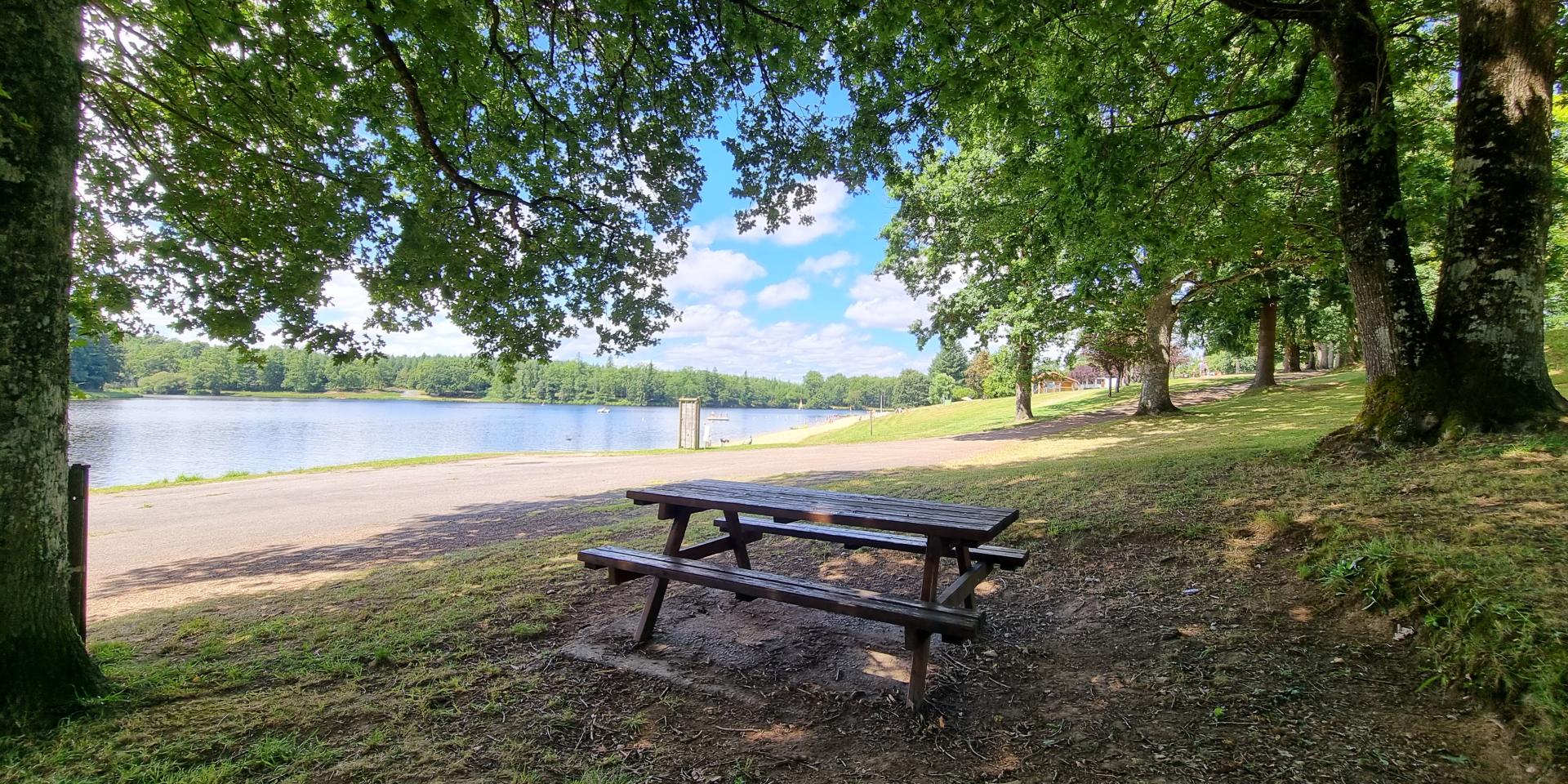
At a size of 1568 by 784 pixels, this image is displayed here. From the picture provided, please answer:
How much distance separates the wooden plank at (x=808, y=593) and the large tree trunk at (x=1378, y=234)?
5155 mm

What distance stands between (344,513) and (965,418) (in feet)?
84.6

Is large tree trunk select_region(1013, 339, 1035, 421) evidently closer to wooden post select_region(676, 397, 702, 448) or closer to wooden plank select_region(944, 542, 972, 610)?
wooden post select_region(676, 397, 702, 448)

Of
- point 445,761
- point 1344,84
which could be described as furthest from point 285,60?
point 1344,84

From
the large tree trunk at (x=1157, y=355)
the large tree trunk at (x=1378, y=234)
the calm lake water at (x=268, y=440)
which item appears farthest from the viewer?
the calm lake water at (x=268, y=440)

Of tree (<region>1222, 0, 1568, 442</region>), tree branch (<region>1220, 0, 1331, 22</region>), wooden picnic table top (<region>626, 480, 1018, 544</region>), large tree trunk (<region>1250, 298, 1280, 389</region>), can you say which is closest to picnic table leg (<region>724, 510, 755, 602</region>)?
wooden picnic table top (<region>626, 480, 1018, 544</region>)

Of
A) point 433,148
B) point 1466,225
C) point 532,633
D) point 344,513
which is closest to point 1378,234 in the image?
point 1466,225

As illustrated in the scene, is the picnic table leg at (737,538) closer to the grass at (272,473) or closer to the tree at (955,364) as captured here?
the grass at (272,473)

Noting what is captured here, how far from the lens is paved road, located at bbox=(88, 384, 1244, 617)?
5.79 meters

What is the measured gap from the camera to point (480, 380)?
78.0 feet

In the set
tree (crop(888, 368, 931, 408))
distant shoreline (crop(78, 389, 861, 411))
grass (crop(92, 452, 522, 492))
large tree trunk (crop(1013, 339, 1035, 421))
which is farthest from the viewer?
tree (crop(888, 368, 931, 408))

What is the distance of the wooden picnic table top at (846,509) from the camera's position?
2.92m

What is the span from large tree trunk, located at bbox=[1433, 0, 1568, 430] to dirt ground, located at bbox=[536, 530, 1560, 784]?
3.02 metres

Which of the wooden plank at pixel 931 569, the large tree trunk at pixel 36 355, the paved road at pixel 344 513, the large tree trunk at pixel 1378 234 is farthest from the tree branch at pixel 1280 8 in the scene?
the paved road at pixel 344 513

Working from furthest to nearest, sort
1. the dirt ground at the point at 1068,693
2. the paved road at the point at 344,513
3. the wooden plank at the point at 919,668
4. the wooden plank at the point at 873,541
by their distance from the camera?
the paved road at the point at 344,513, the wooden plank at the point at 873,541, the wooden plank at the point at 919,668, the dirt ground at the point at 1068,693
